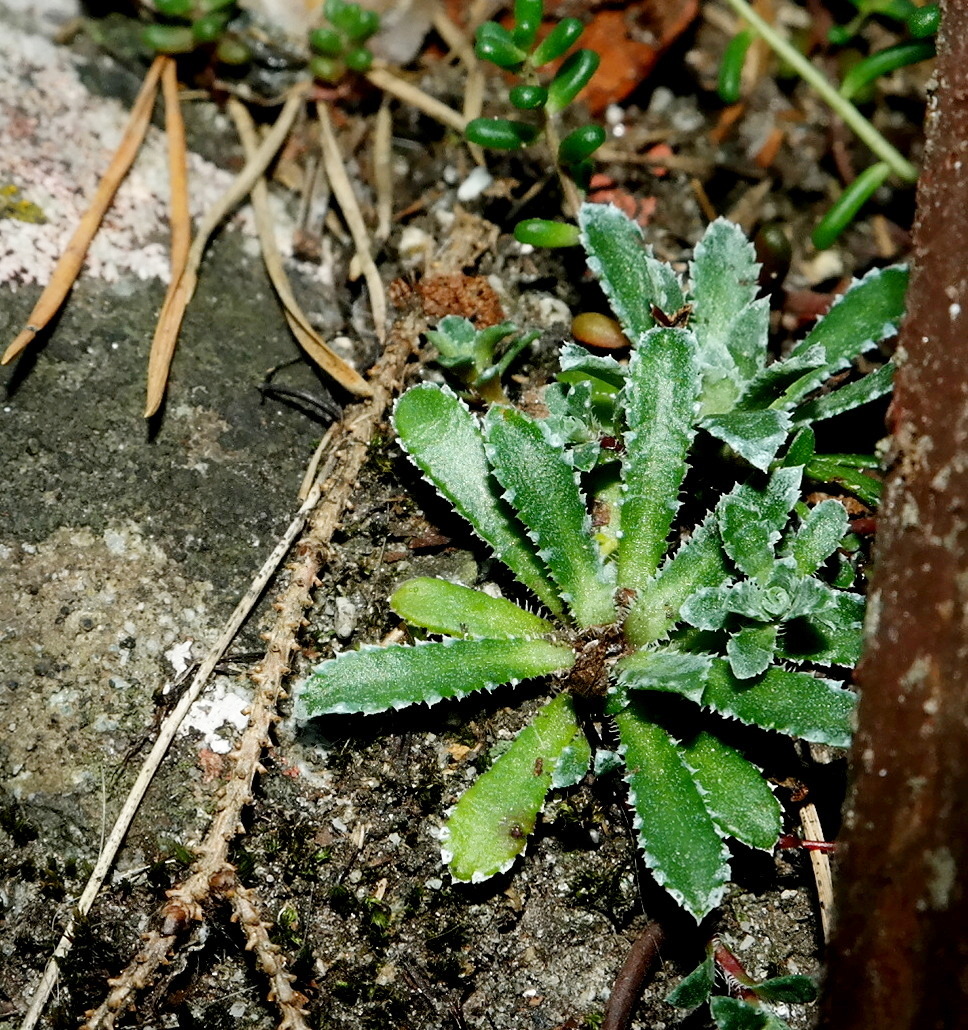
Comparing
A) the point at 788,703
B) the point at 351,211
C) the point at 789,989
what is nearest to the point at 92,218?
the point at 351,211

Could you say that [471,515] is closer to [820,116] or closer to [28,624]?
[28,624]

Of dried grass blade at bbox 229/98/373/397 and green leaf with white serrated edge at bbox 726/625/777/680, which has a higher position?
dried grass blade at bbox 229/98/373/397

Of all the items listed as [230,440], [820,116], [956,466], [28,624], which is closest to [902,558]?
[956,466]

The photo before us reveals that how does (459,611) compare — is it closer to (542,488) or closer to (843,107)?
(542,488)

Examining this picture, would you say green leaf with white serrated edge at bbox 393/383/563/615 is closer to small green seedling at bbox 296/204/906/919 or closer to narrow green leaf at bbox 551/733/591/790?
small green seedling at bbox 296/204/906/919

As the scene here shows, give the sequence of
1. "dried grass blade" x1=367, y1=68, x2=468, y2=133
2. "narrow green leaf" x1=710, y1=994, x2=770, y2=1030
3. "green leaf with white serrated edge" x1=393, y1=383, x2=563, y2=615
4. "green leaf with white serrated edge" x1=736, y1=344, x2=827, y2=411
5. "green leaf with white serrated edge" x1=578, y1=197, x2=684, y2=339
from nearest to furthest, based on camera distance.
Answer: "narrow green leaf" x1=710, y1=994, x2=770, y2=1030
"green leaf with white serrated edge" x1=736, y1=344, x2=827, y2=411
"green leaf with white serrated edge" x1=393, y1=383, x2=563, y2=615
"green leaf with white serrated edge" x1=578, y1=197, x2=684, y2=339
"dried grass blade" x1=367, y1=68, x2=468, y2=133

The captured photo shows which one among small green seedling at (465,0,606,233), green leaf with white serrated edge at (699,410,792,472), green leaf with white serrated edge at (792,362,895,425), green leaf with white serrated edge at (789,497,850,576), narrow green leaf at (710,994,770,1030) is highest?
small green seedling at (465,0,606,233)

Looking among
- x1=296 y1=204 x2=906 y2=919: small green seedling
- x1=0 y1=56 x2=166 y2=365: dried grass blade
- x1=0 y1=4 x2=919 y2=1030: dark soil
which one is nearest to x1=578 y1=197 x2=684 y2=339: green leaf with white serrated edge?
x1=296 y1=204 x2=906 y2=919: small green seedling
